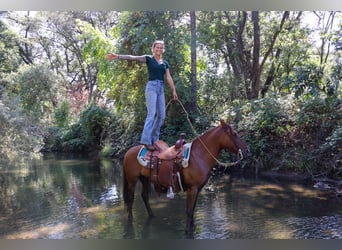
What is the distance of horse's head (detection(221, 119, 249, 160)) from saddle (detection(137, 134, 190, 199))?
44cm

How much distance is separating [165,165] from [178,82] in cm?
438

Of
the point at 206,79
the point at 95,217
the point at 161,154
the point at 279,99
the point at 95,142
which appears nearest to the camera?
the point at 161,154

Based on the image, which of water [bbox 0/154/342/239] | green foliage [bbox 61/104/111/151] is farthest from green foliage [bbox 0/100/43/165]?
green foliage [bbox 61/104/111/151]

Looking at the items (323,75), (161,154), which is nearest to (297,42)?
(323,75)

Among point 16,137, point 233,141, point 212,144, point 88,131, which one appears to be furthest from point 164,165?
point 88,131

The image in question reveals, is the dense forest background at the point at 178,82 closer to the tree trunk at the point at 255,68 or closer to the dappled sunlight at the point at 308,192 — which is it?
the tree trunk at the point at 255,68

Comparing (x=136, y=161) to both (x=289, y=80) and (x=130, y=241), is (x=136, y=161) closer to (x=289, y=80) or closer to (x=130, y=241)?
(x=130, y=241)

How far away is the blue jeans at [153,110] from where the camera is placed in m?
4.17

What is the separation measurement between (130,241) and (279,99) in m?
4.59

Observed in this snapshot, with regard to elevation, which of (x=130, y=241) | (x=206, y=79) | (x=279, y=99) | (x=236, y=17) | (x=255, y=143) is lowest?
(x=130, y=241)

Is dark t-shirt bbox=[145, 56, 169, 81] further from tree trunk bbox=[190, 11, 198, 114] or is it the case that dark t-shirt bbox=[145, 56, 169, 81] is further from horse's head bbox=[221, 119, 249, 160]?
tree trunk bbox=[190, 11, 198, 114]

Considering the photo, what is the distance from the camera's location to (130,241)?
3850 millimetres

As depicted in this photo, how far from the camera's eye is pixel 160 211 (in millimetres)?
4828

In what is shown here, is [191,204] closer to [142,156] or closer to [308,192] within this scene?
[142,156]
